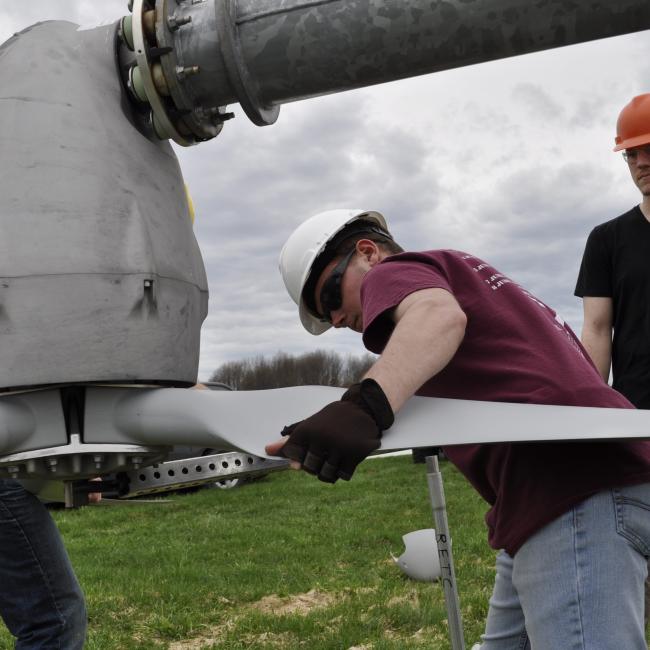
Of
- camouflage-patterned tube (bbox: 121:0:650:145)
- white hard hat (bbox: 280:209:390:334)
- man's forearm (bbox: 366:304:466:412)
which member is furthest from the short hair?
man's forearm (bbox: 366:304:466:412)

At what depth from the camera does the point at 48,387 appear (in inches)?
70.1

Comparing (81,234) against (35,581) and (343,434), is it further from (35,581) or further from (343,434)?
(35,581)

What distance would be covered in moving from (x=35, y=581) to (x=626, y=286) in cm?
253

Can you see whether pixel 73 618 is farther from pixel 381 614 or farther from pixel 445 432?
pixel 381 614

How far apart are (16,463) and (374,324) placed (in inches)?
33.6

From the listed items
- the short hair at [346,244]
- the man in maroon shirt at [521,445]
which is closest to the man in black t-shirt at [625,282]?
the short hair at [346,244]

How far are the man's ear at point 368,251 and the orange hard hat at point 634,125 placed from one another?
182 cm

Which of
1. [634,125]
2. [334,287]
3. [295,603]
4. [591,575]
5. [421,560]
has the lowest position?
[295,603]

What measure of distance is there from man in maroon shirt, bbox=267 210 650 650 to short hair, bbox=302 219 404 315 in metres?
0.36

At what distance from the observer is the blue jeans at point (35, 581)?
9.12 ft

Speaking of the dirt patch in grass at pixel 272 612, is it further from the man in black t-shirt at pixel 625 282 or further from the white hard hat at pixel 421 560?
the man in black t-shirt at pixel 625 282

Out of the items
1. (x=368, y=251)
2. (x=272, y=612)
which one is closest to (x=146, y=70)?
(x=368, y=251)

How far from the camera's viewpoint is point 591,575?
1.66 m

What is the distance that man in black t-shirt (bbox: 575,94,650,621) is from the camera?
3396mm
